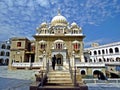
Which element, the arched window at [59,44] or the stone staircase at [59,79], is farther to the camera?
the arched window at [59,44]

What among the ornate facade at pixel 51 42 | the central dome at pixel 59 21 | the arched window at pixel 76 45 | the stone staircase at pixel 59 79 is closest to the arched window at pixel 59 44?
the ornate facade at pixel 51 42

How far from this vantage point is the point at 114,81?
64.3ft

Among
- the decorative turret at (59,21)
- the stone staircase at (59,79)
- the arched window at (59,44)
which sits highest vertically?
the decorative turret at (59,21)

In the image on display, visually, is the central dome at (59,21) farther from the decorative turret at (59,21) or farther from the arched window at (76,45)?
the arched window at (76,45)

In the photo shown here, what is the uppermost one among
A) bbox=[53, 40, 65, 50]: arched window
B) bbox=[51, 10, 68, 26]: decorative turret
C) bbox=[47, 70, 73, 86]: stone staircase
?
bbox=[51, 10, 68, 26]: decorative turret

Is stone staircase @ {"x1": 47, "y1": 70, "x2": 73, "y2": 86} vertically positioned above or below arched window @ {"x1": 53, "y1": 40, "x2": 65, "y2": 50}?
below

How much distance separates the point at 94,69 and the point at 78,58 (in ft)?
22.6

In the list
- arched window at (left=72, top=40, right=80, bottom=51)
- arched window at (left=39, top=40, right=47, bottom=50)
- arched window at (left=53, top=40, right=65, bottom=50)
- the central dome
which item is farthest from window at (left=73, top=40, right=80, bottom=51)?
arched window at (left=39, top=40, right=47, bottom=50)

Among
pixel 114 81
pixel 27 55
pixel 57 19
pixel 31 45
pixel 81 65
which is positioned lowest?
pixel 114 81

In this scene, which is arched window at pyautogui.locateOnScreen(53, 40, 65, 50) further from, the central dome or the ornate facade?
the central dome

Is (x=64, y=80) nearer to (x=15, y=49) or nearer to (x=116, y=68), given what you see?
(x=116, y=68)

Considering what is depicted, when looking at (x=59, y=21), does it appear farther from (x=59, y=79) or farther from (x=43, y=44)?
(x=59, y=79)

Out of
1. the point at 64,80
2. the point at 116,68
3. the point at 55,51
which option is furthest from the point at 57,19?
the point at 64,80

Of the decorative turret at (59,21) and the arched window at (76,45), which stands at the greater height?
the decorative turret at (59,21)
